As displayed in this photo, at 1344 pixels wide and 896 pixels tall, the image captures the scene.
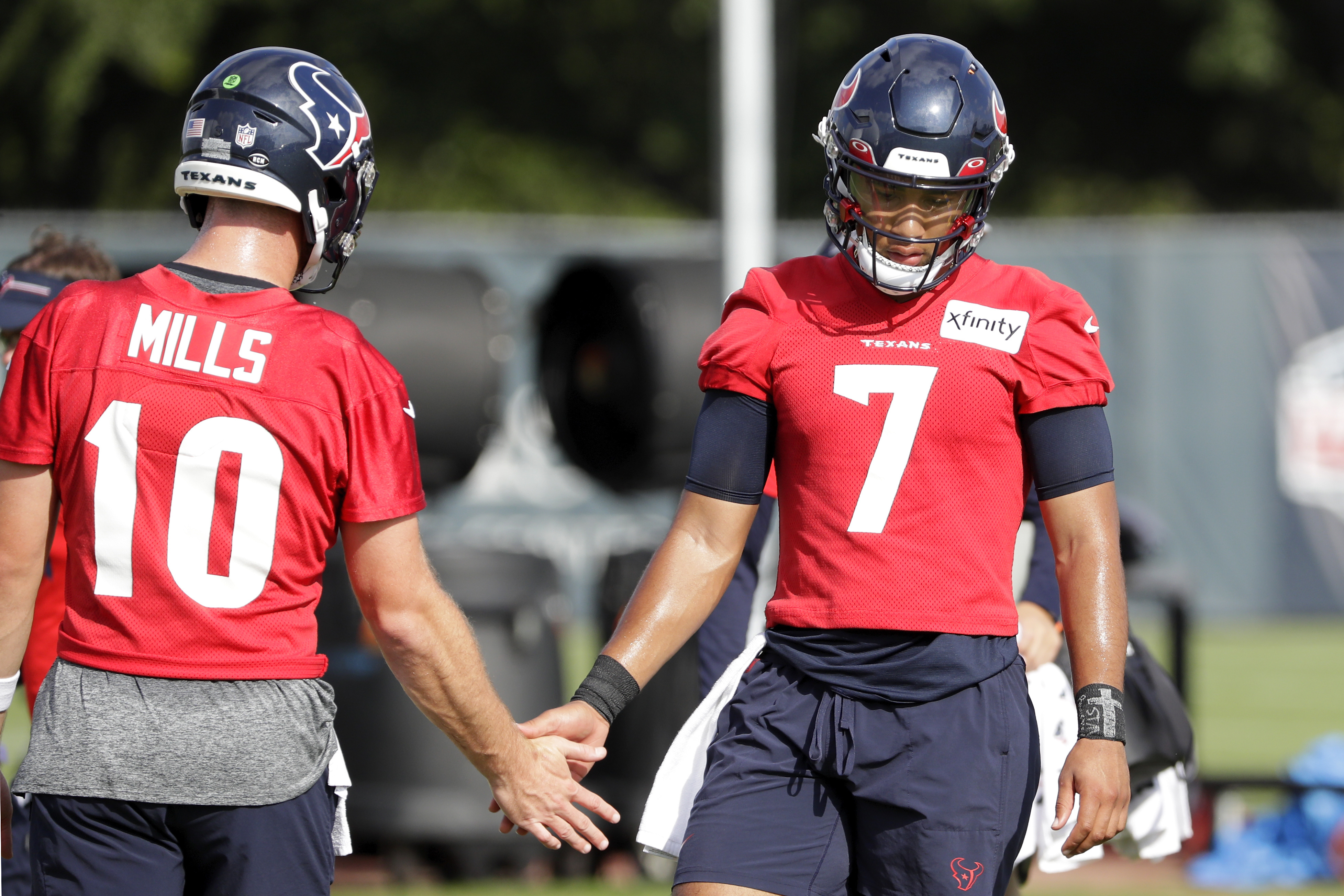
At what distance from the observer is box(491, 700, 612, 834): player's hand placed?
3623mm

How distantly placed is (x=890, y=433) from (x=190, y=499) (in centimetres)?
129

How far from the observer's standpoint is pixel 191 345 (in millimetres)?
3055

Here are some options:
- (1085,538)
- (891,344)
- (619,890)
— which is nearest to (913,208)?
(891,344)

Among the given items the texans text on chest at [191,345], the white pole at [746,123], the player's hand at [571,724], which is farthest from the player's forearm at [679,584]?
the white pole at [746,123]

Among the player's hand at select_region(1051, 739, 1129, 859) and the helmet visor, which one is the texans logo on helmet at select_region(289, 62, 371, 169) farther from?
the player's hand at select_region(1051, 739, 1129, 859)

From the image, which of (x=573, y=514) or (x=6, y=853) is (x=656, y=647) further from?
(x=573, y=514)

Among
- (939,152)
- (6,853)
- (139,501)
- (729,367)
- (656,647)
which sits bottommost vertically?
(6,853)

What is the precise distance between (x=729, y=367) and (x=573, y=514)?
12.5 m

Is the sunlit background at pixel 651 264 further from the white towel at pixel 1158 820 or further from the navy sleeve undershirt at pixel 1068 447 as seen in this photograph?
the navy sleeve undershirt at pixel 1068 447

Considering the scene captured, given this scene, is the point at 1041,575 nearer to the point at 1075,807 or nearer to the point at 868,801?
the point at 1075,807

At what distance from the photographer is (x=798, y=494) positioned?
3420mm

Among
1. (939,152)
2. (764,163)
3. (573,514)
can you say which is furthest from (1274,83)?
(939,152)

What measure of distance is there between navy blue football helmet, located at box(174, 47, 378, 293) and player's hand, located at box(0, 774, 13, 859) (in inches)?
44.3

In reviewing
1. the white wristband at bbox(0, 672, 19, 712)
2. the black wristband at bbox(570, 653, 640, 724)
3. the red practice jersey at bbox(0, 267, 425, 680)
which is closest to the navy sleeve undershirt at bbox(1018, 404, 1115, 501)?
the black wristband at bbox(570, 653, 640, 724)
